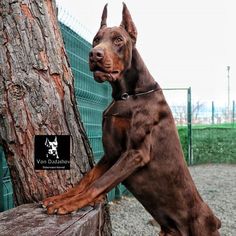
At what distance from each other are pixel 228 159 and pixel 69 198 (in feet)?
45.6

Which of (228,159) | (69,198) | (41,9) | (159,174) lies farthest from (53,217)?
(228,159)

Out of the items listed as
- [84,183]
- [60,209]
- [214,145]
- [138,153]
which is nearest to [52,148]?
[84,183]

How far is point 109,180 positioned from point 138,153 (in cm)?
20

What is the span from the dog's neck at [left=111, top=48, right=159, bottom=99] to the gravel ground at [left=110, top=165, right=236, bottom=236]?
4069 mm

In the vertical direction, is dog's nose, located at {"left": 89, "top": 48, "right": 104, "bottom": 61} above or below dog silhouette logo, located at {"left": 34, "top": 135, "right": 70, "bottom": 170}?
above

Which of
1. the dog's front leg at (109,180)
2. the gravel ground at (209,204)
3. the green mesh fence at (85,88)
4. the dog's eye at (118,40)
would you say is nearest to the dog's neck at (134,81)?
the dog's eye at (118,40)

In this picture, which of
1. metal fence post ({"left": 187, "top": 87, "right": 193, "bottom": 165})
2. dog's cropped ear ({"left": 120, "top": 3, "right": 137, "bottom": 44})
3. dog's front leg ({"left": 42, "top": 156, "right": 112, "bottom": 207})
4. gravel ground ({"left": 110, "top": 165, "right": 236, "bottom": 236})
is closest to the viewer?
dog's cropped ear ({"left": 120, "top": 3, "right": 137, "bottom": 44})

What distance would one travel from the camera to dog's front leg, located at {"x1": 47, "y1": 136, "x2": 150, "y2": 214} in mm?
2025

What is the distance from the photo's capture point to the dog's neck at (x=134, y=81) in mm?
2205

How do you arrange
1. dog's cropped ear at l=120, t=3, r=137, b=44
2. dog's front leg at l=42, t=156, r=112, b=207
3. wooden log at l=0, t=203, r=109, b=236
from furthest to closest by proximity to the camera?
dog's front leg at l=42, t=156, r=112, b=207
dog's cropped ear at l=120, t=3, r=137, b=44
wooden log at l=0, t=203, r=109, b=236

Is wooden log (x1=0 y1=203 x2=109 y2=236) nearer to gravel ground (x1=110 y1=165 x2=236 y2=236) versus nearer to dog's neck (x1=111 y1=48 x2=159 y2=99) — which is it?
dog's neck (x1=111 y1=48 x2=159 y2=99)

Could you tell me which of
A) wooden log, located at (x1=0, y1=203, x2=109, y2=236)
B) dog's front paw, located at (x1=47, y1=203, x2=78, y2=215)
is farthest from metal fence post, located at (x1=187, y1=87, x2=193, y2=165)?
dog's front paw, located at (x1=47, y1=203, x2=78, y2=215)

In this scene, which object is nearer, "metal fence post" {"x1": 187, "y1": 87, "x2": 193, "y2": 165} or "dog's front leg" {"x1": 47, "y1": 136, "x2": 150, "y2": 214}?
"dog's front leg" {"x1": 47, "y1": 136, "x2": 150, "y2": 214}

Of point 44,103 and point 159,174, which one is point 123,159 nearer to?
point 159,174
